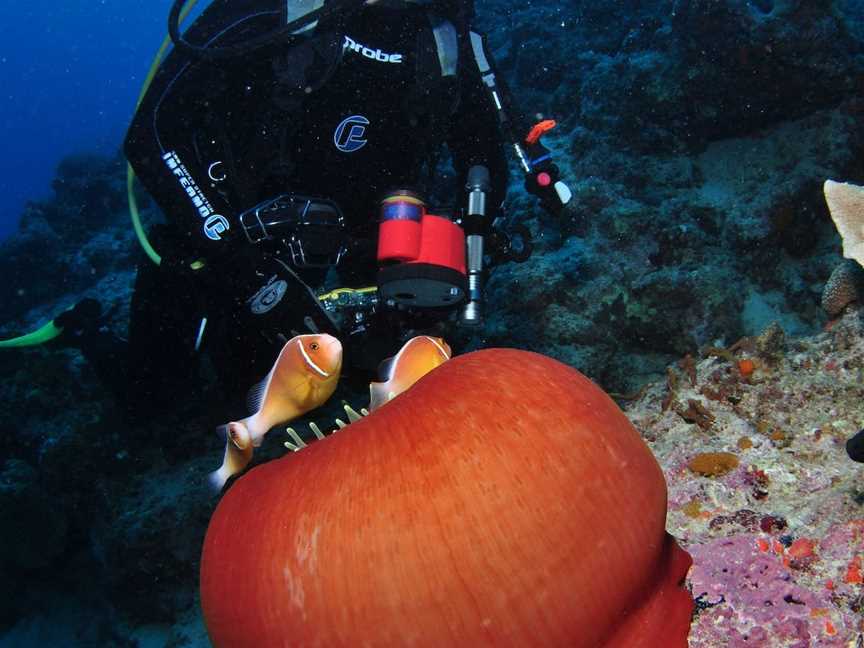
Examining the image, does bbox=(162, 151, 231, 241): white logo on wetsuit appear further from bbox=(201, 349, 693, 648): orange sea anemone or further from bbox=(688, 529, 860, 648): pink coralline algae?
bbox=(688, 529, 860, 648): pink coralline algae

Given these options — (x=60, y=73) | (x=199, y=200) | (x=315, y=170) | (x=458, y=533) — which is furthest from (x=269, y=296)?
(x=60, y=73)

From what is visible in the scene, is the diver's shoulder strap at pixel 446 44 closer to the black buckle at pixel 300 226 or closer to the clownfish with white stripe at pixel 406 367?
the black buckle at pixel 300 226

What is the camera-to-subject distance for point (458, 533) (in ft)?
2.89

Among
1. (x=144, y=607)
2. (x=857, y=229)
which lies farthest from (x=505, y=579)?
(x=144, y=607)

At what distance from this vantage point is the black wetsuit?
8.42 feet

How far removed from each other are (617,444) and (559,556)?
0.25m

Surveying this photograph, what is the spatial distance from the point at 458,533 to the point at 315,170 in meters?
2.61

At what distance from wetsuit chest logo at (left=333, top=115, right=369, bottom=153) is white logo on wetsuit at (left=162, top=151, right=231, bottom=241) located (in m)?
0.83

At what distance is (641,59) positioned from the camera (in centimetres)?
596

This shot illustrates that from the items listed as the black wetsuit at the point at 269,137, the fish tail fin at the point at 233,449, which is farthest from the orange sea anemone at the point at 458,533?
the black wetsuit at the point at 269,137

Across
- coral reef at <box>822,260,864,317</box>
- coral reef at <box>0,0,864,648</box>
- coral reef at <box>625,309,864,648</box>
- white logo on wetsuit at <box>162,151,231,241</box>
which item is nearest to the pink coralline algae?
coral reef at <box>625,309,864,648</box>

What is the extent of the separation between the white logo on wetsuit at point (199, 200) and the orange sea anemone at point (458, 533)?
1.75 meters

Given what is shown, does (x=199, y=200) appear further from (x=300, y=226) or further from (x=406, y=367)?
(x=406, y=367)

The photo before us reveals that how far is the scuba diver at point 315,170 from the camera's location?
2479 millimetres
